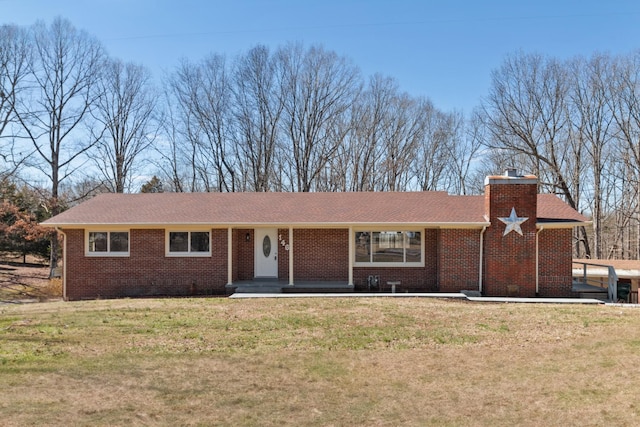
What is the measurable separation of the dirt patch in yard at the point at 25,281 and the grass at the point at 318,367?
11.4 m

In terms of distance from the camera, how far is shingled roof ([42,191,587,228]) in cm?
1633

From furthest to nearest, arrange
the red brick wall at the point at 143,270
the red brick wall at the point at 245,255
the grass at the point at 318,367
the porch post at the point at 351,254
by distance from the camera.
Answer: the red brick wall at the point at 245,255 → the red brick wall at the point at 143,270 → the porch post at the point at 351,254 → the grass at the point at 318,367

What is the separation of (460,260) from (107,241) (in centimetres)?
1253

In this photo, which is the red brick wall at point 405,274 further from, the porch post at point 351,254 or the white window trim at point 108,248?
the white window trim at point 108,248

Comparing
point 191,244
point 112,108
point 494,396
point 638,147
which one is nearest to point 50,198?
point 112,108

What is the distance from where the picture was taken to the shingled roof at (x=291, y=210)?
1633cm

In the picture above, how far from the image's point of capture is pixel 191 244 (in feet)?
55.6

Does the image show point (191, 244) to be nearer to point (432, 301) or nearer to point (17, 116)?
point (432, 301)

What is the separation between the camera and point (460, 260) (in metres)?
16.2

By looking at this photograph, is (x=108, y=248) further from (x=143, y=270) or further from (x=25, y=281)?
(x=25, y=281)

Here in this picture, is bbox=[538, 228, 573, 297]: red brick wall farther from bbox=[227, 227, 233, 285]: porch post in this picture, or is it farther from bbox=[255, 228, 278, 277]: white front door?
bbox=[227, 227, 233, 285]: porch post

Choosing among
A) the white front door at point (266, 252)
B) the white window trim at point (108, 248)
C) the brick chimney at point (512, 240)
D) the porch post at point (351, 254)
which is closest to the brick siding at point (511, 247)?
the brick chimney at point (512, 240)

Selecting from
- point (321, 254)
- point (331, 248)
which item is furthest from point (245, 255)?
point (331, 248)

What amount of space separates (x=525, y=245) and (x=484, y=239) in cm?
131
